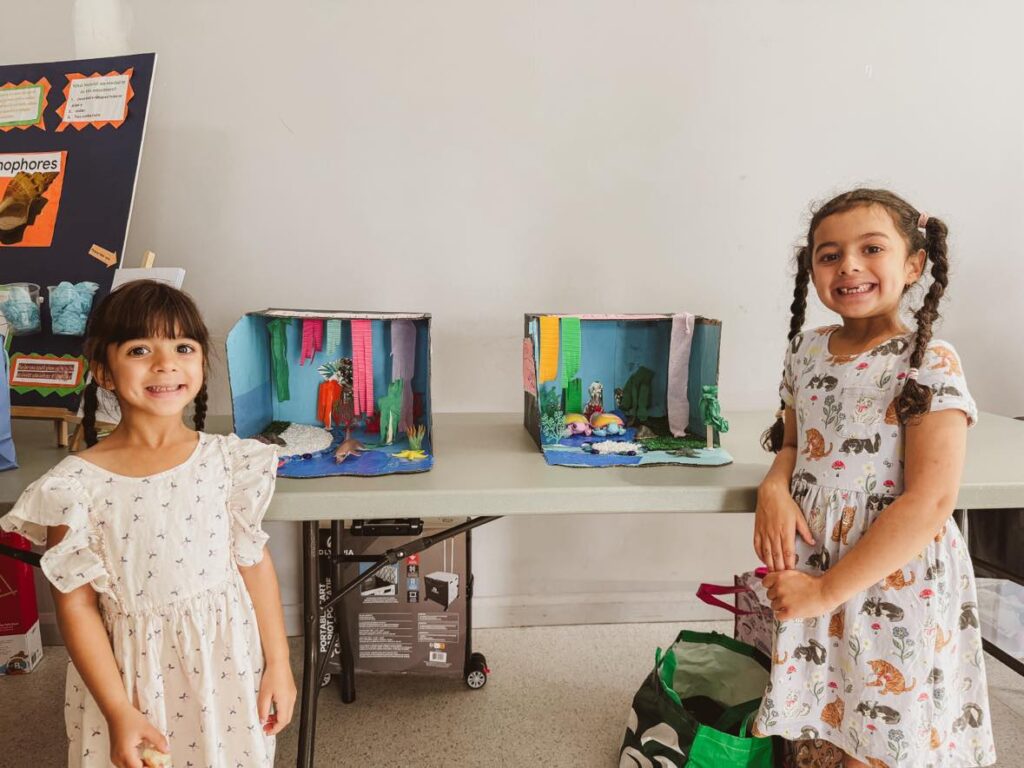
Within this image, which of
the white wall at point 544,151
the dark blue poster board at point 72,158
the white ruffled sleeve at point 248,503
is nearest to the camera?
the white ruffled sleeve at point 248,503

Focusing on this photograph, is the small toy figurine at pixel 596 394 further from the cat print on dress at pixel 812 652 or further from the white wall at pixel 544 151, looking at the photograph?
the cat print on dress at pixel 812 652

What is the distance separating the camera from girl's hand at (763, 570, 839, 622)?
1.04 m

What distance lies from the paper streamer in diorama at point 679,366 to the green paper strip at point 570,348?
207 mm

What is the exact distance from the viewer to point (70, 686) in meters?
1.03

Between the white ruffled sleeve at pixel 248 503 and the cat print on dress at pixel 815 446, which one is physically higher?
→ the cat print on dress at pixel 815 446

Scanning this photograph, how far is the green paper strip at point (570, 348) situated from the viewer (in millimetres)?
1510

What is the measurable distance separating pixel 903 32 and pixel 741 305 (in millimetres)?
826

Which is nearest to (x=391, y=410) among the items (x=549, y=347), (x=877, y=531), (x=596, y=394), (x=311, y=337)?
(x=311, y=337)

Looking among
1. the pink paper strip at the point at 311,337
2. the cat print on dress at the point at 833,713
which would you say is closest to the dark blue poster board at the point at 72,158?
the pink paper strip at the point at 311,337

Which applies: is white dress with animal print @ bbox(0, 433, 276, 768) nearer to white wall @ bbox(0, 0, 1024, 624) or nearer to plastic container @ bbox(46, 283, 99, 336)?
plastic container @ bbox(46, 283, 99, 336)

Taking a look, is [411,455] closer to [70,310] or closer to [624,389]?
[624,389]

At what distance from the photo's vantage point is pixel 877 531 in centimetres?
100

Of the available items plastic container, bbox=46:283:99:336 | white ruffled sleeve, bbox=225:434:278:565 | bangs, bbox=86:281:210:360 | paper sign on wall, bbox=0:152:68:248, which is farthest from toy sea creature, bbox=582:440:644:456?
paper sign on wall, bbox=0:152:68:248

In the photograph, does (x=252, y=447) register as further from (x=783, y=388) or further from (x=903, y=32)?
(x=903, y=32)
